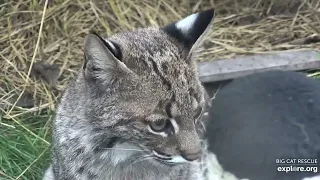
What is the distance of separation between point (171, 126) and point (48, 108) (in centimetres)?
195

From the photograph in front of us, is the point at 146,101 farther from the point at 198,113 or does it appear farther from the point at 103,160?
the point at 103,160

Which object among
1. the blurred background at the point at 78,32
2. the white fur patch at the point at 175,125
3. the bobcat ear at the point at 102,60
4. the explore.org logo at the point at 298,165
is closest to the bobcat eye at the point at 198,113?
the white fur patch at the point at 175,125

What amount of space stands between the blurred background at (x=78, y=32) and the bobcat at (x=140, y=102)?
57.4 inches

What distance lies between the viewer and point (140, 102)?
2.84 meters

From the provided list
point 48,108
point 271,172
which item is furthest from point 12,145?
point 271,172

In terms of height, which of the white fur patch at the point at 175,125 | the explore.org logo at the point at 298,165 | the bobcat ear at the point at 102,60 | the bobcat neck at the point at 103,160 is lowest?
the explore.org logo at the point at 298,165

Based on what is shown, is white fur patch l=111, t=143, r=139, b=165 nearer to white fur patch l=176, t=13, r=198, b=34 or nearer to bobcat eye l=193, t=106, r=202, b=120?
bobcat eye l=193, t=106, r=202, b=120

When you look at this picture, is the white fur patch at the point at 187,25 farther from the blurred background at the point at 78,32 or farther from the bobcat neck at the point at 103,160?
the blurred background at the point at 78,32

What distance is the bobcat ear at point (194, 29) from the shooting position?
3.01 metres

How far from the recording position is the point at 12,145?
4.30 meters

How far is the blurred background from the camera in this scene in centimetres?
A: 474

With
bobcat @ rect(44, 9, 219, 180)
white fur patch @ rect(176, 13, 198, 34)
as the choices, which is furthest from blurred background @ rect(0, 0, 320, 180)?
white fur patch @ rect(176, 13, 198, 34)

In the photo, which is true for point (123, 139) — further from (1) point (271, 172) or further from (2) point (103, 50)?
(1) point (271, 172)

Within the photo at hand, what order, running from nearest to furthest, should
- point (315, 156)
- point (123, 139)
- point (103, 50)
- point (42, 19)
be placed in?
point (103, 50) < point (123, 139) < point (315, 156) < point (42, 19)
